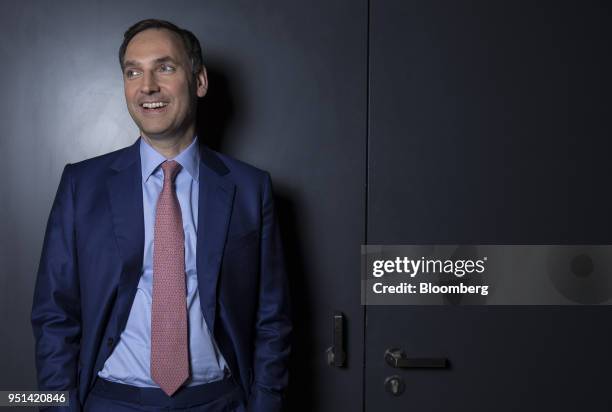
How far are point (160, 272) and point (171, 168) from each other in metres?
0.31

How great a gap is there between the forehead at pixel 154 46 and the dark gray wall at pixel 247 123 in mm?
338

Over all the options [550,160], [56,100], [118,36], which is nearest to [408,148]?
[550,160]

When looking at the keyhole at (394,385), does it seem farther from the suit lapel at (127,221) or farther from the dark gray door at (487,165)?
the suit lapel at (127,221)

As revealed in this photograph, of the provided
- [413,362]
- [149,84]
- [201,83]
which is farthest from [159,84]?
[413,362]

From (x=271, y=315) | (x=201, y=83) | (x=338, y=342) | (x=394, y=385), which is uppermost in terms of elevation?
(x=201, y=83)

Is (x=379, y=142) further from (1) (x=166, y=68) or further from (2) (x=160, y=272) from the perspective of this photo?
(2) (x=160, y=272)

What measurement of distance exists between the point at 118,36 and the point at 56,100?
308mm

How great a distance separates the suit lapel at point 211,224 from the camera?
67.9 inches

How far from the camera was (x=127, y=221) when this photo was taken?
1747 millimetres

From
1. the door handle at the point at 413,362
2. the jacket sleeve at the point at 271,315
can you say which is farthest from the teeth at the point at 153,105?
the door handle at the point at 413,362

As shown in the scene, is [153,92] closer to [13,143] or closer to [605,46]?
[13,143]

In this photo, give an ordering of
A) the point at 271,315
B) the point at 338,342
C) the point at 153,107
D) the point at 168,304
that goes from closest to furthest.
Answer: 1. the point at 168,304
2. the point at 153,107
3. the point at 271,315
4. the point at 338,342

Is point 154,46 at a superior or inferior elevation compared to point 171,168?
superior

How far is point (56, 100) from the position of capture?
7.10 feet
